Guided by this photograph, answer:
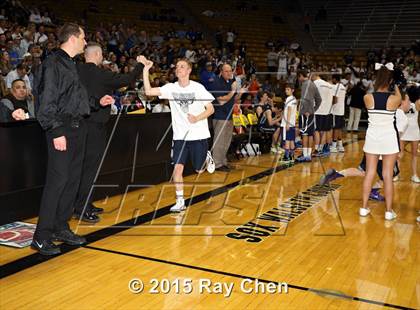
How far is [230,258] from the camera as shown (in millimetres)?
4008

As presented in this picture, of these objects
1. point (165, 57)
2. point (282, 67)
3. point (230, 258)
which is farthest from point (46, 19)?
point (230, 258)

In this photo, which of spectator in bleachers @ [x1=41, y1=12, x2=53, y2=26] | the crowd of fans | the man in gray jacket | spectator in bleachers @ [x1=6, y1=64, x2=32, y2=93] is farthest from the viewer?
spectator in bleachers @ [x1=41, y1=12, x2=53, y2=26]

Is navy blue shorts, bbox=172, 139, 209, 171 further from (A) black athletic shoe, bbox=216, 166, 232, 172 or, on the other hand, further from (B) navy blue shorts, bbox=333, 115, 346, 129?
(B) navy blue shorts, bbox=333, 115, 346, 129

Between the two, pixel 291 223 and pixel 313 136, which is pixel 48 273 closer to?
pixel 291 223

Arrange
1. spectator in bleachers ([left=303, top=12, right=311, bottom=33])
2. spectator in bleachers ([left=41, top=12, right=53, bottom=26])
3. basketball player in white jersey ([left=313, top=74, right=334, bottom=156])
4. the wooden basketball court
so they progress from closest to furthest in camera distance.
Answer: the wooden basketball court < basketball player in white jersey ([left=313, top=74, right=334, bottom=156]) < spectator in bleachers ([left=41, top=12, right=53, bottom=26]) < spectator in bleachers ([left=303, top=12, right=311, bottom=33])

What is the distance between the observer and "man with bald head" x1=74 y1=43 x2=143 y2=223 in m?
4.73

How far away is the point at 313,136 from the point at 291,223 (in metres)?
4.61

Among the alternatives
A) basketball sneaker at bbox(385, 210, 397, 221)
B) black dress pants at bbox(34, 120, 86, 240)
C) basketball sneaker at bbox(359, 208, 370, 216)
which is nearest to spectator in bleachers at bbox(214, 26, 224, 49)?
basketball sneaker at bbox(359, 208, 370, 216)

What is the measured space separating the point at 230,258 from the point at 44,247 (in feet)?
5.22

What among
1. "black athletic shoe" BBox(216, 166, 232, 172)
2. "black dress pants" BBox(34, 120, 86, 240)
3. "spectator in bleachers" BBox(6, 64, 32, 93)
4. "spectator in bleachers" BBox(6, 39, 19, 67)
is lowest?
"black athletic shoe" BBox(216, 166, 232, 172)

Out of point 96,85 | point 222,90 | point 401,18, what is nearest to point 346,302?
point 96,85

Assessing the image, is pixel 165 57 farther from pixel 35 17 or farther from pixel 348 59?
pixel 348 59

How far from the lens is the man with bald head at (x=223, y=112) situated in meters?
7.75

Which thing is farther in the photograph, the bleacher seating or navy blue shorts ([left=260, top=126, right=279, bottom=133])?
the bleacher seating
